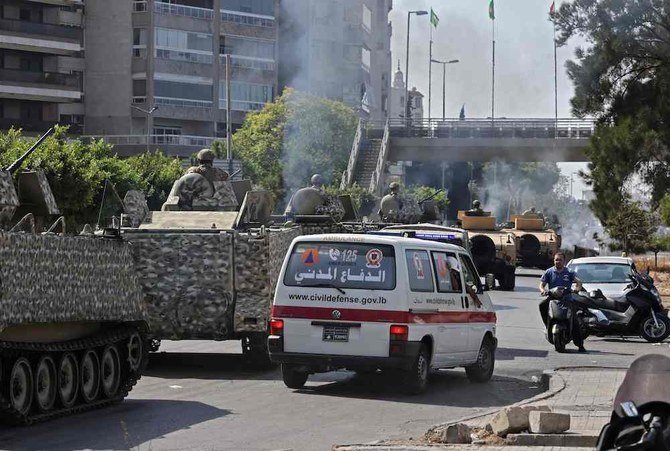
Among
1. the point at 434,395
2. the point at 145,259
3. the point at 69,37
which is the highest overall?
the point at 69,37

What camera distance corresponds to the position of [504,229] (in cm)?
5134

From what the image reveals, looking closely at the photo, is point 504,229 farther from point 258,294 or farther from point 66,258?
A: point 66,258

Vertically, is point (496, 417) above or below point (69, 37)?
below

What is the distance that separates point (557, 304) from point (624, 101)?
22.2m

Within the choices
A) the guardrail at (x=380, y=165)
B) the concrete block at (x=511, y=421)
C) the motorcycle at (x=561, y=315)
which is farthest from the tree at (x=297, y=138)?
the concrete block at (x=511, y=421)

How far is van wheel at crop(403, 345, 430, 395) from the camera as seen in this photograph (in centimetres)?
1569

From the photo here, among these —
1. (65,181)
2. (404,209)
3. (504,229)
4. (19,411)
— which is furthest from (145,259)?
(504,229)

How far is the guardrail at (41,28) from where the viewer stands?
70.9 metres

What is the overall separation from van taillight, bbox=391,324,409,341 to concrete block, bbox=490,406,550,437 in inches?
144

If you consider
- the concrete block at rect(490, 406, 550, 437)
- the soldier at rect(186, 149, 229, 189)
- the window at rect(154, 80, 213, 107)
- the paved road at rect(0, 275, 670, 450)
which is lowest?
the paved road at rect(0, 275, 670, 450)

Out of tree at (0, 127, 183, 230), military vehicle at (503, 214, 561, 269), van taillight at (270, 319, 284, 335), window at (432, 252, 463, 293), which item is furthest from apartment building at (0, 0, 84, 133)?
van taillight at (270, 319, 284, 335)

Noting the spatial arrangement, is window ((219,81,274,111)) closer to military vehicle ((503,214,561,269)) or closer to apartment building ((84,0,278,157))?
apartment building ((84,0,278,157))

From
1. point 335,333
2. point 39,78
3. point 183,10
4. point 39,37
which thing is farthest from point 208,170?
point 183,10

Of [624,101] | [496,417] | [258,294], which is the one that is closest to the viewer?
[496,417]
